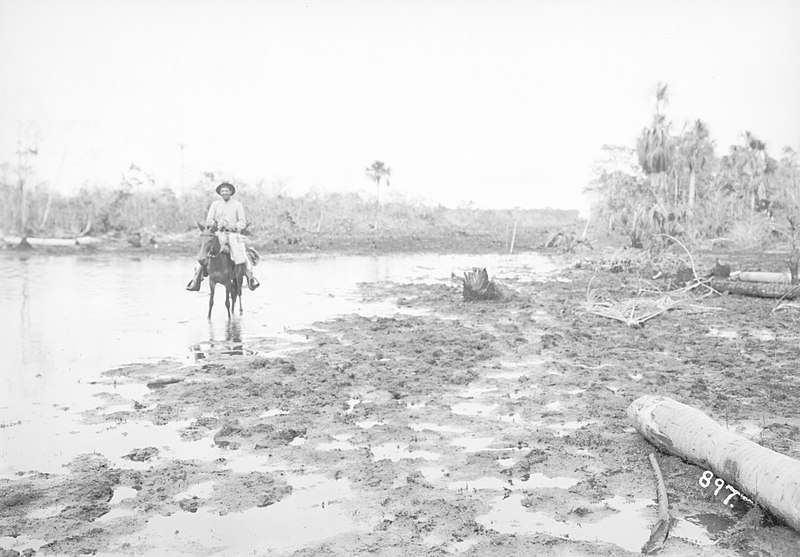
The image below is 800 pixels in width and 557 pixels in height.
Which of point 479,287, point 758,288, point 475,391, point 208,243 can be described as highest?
point 208,243

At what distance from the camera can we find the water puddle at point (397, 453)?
184 inches

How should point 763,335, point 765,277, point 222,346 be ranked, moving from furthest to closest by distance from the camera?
1. point 765,277
2. point 763,335
3. point 222,346

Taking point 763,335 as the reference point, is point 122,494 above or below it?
below

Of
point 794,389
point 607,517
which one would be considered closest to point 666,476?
point 607,517

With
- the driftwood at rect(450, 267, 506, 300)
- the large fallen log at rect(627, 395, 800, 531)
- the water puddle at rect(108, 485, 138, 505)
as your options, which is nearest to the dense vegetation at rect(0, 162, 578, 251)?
the driftwood at rect(450, 267, 506, 300)

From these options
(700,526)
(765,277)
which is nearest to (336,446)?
(700,526)

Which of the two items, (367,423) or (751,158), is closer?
(367,423)

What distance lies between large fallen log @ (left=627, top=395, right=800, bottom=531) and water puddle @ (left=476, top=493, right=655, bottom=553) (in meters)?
0.57

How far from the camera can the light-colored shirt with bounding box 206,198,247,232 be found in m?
10.5

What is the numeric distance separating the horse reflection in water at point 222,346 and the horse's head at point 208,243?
1319 mm

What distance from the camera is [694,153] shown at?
1597 inches

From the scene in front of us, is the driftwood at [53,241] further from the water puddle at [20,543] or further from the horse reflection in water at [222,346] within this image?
the water puddle at [20,543]

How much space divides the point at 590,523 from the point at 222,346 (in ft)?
19.7

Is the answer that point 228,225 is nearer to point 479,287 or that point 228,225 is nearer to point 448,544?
point 479,287
